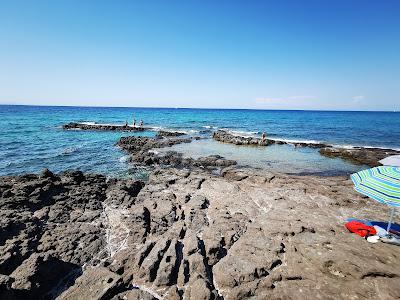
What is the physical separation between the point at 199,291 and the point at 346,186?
13.3 metres

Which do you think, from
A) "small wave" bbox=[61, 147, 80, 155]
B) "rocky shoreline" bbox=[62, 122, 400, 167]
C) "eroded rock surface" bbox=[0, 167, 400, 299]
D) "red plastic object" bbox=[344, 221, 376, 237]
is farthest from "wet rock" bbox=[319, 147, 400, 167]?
"small wave" bbox=[61, 147, 80, 155]

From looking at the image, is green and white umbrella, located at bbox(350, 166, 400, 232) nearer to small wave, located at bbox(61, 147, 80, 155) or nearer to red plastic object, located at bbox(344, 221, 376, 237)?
red plastic object, located at bbox(344, 221, 376, 237)

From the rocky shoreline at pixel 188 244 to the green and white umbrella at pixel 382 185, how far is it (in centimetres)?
161

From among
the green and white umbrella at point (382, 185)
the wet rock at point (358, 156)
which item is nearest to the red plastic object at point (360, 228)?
the green and white umbrella at point (382, 185)

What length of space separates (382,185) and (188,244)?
696cm

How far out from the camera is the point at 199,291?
5.96 metres

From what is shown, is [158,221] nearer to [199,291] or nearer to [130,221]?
[130,221]

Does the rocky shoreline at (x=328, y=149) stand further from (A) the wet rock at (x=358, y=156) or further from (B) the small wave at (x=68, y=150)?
(B) the small wave at (x=68, y=150)

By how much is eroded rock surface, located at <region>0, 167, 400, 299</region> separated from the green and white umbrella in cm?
162

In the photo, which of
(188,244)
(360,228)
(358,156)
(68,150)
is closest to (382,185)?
(360,228)

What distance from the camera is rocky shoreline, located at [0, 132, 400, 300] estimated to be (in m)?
6.18

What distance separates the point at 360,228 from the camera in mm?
8664

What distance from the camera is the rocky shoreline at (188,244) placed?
6.18 metres

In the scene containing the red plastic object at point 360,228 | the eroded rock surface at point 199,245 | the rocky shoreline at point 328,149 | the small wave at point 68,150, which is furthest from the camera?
the small wave at point 68,150
